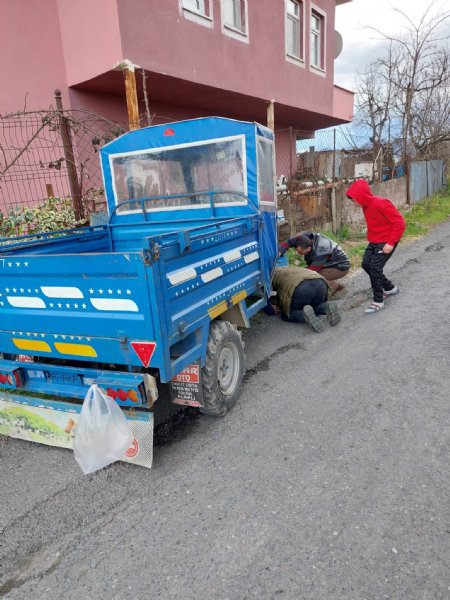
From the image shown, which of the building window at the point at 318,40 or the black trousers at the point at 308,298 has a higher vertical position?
the building window at the point at 318,40

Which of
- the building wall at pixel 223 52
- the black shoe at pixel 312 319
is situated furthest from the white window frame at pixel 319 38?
the black shoe at pixel 312 319

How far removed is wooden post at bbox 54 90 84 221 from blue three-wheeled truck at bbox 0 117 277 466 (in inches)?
85.9

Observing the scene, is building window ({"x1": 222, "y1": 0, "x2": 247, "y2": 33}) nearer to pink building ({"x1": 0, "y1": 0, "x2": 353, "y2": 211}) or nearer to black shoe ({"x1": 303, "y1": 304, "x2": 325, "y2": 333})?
pink building ({"x1": 0, "y1": 0, "x2": 353, "y2": 211})

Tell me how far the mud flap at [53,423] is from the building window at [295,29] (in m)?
12.1

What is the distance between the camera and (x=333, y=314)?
5223 mm

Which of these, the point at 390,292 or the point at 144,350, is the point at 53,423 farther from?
the point at 390,292

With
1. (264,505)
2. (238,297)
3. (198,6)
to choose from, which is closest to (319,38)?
(198,6)

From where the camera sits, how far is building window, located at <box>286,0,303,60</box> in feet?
38.9

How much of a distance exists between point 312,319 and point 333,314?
34 centimetres

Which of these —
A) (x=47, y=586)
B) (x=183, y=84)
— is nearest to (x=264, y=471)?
(x=47, y=586)

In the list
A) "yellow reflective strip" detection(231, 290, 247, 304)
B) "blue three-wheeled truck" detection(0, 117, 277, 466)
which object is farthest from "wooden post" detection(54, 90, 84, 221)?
"yellow reflective strip" detection(231, 290, 247, 304)

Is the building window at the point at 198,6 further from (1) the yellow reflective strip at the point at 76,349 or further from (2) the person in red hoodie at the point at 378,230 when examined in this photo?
(1) the yellow reflective strip at the point at 76,349

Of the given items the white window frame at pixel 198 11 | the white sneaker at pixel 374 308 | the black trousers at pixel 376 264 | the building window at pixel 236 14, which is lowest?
the white sneaker at pixel 374 308

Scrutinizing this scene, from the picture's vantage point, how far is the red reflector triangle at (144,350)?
2498mm
